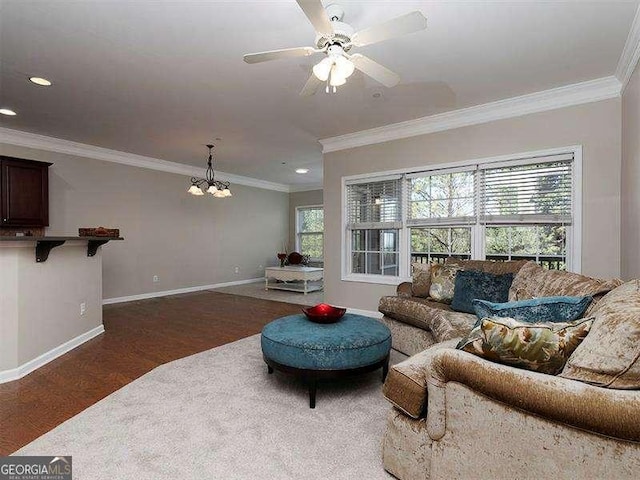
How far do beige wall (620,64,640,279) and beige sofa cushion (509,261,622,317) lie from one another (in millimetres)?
623

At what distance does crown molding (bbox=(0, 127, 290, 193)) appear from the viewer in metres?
4.92

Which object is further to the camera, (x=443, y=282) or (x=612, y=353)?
(x=443, y=282)

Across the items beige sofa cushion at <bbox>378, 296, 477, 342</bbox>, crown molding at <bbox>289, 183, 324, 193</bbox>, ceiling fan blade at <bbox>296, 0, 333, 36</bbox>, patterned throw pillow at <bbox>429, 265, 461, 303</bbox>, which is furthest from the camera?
crown molding at <bbox>289, 183, 324, 193</bbox>

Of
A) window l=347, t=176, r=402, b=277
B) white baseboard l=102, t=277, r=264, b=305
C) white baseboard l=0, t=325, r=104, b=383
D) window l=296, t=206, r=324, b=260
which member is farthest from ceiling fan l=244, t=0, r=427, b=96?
window l=296, t=206, r=324, b=260

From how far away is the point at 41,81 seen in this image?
3338 mm

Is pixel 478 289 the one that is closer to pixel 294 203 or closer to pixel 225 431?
pixel 225 431

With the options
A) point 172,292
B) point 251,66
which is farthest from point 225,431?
point 172,292

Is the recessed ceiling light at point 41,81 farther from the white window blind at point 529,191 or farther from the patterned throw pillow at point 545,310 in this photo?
the white window blind at point 529,191

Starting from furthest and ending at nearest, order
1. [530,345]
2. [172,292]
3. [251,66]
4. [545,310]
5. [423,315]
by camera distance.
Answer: [172,292], [423,315], [251,66], [545,310], [530,345]

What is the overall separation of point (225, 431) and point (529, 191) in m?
3.84

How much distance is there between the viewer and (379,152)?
4.91m

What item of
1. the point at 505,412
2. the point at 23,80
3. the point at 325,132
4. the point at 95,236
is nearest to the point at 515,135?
the point at 325,132

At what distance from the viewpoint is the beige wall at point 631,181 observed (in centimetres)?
266

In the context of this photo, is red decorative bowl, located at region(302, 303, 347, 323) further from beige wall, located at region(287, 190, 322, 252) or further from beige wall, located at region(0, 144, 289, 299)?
beige wall, located at region(287, 190, 322, 252)
